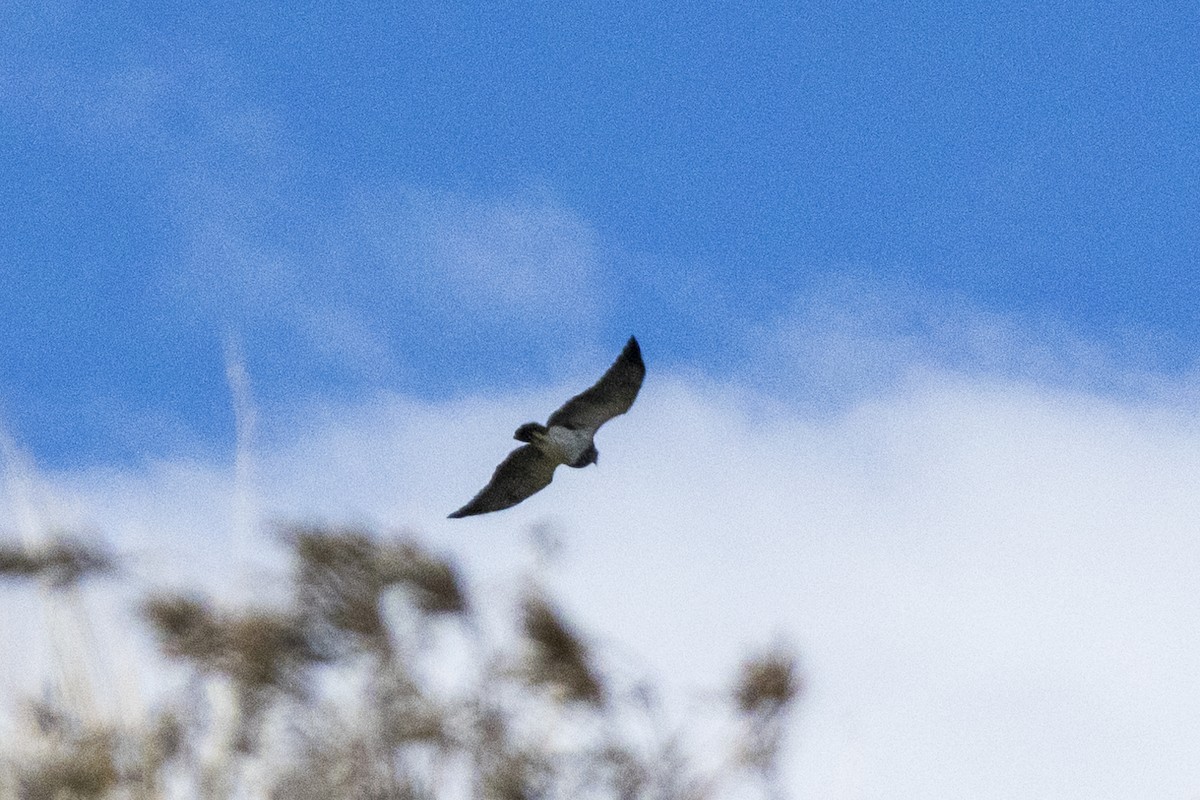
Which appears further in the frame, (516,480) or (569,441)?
(516,480)

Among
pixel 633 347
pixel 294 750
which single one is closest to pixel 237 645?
pixel 294 750

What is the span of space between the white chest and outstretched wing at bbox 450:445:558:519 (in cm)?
10

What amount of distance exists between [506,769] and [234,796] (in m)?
1.20

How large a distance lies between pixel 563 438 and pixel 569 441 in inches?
1.2

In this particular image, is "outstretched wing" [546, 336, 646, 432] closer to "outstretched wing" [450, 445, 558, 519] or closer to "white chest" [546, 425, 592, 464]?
"white chest" [546, 425, 592, 464]

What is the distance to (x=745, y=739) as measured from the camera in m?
6.37

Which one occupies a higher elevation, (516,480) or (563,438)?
(563,438)

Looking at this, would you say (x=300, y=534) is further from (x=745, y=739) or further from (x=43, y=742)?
(x=745, y=739)

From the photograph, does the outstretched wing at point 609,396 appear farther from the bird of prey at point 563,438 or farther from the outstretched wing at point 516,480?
the outstretched wing at point 516,480

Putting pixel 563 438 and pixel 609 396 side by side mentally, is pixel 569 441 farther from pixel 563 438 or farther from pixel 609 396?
pixel 609 396

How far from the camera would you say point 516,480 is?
7.00 metres

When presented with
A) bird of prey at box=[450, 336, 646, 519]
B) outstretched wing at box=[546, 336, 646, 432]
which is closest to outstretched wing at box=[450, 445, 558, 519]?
bird of prey at box=[450, 336, 646, 519]

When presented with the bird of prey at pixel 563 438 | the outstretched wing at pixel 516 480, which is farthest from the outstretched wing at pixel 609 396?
the outstretched wing at pixel 516 480

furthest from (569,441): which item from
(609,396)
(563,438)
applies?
(609,396)
